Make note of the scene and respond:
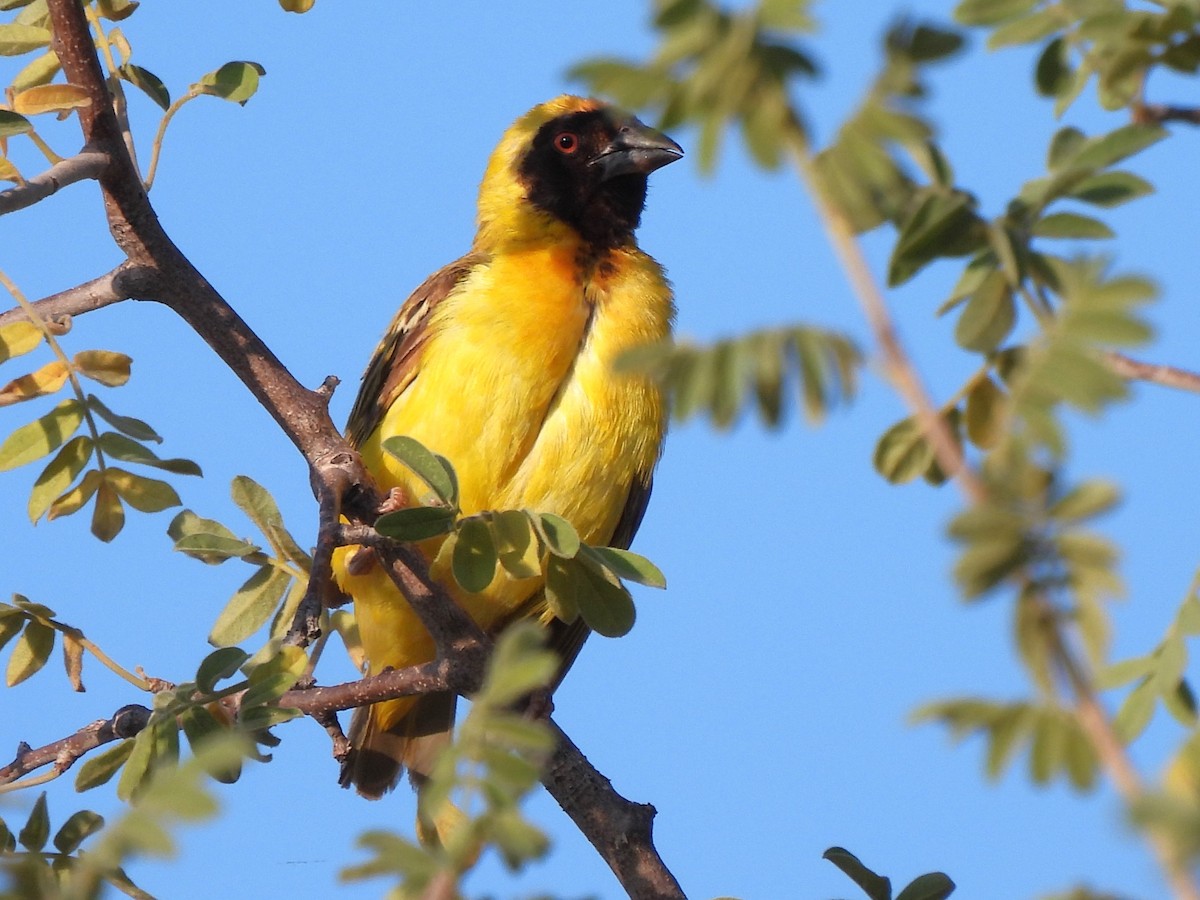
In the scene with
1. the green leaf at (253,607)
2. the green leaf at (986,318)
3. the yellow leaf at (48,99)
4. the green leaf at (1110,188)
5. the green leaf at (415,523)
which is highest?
the yellow leaf at (48,99)

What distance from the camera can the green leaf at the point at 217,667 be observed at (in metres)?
2.99

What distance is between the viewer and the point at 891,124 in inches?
50.4

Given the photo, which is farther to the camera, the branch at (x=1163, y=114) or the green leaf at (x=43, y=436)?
the green leaf at (x=43, y=436)

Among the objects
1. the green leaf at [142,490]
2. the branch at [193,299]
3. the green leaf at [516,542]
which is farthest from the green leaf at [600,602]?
the green leaf at [142,490]

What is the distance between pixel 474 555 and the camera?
3.16m

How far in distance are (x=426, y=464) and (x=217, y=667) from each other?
0.59 meters

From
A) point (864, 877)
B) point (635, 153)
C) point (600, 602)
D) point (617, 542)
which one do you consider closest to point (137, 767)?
point (600, 602)

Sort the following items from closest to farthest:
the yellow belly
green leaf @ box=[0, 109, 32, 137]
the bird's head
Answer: green leaf @ box=[0, 109, 32, 137], the yellow belly, the bird's head

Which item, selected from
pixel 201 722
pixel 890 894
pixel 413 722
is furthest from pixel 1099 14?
pixel 413 722

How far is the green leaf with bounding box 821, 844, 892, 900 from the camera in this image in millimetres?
2828

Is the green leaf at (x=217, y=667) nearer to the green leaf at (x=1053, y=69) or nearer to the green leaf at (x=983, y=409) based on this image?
the green leaf at (x=983, y=409)

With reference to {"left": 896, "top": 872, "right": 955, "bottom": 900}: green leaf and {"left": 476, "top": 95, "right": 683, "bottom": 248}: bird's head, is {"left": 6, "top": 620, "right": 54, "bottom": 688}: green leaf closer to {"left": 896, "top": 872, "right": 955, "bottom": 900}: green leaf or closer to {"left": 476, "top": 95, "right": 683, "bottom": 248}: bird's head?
{"left": 896, "top": 872, "right": 955, "bottom": 900}: green leaf

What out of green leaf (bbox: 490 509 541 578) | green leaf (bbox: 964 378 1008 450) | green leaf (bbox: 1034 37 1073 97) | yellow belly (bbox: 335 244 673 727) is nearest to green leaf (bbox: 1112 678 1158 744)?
green leaf (bbox: 964 378 1008 450)

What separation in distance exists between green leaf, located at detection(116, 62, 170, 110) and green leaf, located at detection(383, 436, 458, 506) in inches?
52.8
